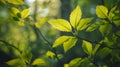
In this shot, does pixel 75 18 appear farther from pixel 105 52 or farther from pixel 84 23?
pixel 105 52

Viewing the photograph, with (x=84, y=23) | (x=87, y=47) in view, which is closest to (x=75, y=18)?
(x=84, y=23)

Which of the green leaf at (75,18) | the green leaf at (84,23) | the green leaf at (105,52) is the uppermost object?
the green leaf at (75,18)

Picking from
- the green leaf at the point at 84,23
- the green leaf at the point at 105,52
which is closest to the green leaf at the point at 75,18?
the green leaf at the point at 84,23

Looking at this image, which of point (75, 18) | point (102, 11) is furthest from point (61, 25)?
point (102, 11)

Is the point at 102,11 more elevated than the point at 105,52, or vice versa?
the point at 102,11

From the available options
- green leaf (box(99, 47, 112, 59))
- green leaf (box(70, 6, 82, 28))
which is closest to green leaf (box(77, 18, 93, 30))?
green leaf (box(70, 6, 82, 28))

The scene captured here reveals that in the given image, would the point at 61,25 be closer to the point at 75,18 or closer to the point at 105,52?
the point at 75,18

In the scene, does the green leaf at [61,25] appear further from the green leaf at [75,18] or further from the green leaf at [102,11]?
the green leaf at [102,11]

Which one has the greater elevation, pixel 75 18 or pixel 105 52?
pixel 75 18

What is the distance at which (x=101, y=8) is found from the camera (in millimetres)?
830

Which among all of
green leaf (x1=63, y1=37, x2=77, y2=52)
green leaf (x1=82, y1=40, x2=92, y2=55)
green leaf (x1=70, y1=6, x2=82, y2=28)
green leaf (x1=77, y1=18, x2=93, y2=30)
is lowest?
green leaf (x1=82, y1=40, x2=92, y2=55)

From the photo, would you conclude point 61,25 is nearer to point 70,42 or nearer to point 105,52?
point 70,42

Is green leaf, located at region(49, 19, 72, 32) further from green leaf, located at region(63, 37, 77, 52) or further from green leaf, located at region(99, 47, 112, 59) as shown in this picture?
green leaf, located at region(99, 47, 112, 59)

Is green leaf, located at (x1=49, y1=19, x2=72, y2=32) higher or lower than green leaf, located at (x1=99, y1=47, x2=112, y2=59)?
below
